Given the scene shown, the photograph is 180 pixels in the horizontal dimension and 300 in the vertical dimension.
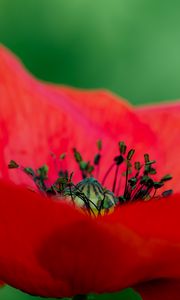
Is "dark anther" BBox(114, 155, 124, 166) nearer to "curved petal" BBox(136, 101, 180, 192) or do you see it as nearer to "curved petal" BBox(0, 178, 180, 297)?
"curved petal" BBox(136, 101, 180, 192)

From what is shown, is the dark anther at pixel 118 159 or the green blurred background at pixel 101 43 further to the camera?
the green blurred background at pixel 101 43

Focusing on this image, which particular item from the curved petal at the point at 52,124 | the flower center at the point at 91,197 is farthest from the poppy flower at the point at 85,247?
the curved petal at the point at 52,124

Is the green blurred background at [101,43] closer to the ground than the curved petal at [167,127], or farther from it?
farther from it

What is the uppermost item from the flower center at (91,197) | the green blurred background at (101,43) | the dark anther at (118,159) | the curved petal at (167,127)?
the green blurred background at (101,43)

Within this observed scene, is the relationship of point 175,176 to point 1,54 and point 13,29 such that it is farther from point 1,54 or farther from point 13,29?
point 13,29

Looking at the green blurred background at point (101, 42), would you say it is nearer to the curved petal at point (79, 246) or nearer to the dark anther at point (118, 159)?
the dark anther at point (118, 159)

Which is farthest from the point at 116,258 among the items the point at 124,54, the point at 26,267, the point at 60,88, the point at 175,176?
the point at 124,54

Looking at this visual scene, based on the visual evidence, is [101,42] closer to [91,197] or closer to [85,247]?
[91,197]

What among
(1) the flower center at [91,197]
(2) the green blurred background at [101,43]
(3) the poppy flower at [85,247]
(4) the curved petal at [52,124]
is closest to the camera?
(3) the poppy flower at [85,247]

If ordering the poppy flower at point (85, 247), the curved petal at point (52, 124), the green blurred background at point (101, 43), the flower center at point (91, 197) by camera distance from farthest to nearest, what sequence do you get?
the green blurred background at point (101, 43), the curved petal at point (52, 124), the flower center at point (91, 197), the poppy flower at point (85, 247)
